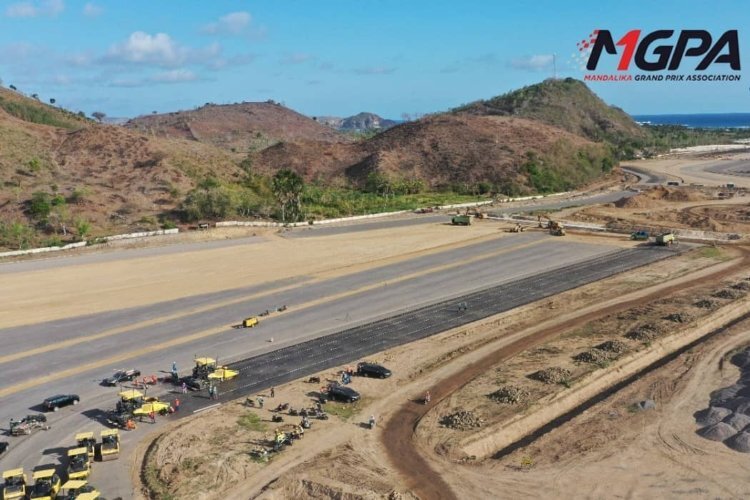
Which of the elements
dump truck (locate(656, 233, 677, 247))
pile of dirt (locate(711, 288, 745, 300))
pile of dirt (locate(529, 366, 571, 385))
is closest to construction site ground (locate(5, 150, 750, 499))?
pile of dirt (locate(711, 288, 745, 300))

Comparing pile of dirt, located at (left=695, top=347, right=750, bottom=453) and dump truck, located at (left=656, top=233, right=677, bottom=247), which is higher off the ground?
dump truck, located at (left=656, top=233, right=677, bottom=247)

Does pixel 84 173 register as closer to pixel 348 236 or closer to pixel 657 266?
pixel 348 236

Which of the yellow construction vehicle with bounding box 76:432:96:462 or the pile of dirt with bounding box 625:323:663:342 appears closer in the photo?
the yellow construction vehicle with bounding box 76:432:96:462

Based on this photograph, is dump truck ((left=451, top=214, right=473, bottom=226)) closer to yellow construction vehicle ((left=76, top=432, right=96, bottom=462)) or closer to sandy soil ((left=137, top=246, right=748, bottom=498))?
sandy soil ((left=137, top=246, right=748, bottom=498))

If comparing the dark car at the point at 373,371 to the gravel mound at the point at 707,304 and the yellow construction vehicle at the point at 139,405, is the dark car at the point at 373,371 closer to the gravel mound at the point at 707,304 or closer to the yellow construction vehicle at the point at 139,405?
the yellow construction vehicle at the point at 139,405

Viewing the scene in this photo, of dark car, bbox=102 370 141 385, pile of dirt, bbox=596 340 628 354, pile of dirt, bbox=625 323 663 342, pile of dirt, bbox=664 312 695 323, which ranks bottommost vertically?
dark car, bbox=102 370 141 385

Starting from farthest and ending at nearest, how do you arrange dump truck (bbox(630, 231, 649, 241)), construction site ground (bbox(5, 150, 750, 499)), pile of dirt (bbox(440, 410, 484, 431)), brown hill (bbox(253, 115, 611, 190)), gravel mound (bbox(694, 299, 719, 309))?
brown hill (bbox(253, 115, 611, 190))
dump truck (bbox(630, 231, 649, 241))
gravel mound (bbox(694, 299, 719, 309))
pile of dirt (bbox(440, 410, 484, 431))
construction site ground (bbox(5, 150, 750, 499))
